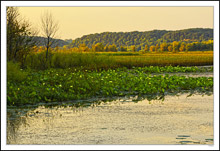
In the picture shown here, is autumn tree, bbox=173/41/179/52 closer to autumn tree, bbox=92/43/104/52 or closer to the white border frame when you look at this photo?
autumn tree, bbox=92/43/104/52

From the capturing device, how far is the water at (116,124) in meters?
8.66

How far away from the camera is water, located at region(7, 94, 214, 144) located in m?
8.66

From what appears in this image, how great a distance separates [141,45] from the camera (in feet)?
289

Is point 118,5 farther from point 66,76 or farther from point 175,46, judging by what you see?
point 175,46

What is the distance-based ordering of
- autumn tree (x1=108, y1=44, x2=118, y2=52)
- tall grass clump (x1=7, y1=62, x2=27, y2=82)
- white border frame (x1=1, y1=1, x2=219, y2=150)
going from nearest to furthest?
white border frame (x1=1, y1=1, x2=219, y2=150), tall grass clump (x1=7, y1=62, x2=27, y2=82), autumn tree (x1=108, y1=44, x2=118, y2=52)

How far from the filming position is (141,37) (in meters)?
84.3

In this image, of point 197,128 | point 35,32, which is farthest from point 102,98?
point 35,32

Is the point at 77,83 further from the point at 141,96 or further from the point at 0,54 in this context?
the point at 0,54

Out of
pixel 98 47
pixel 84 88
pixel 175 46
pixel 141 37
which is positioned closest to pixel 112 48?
pixel 141 37

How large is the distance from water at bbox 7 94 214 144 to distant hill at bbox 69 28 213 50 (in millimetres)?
42250

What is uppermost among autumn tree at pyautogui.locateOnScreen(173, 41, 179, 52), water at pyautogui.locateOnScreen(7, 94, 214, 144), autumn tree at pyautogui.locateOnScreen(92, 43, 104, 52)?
autumn tree at pyautogui.locateOnScreen(173, 41, 179, 52)

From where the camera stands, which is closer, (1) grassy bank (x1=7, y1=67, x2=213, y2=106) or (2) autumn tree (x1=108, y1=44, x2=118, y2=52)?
(1) grassy bank (x1=7, y1=67, x2=213, y2=106)

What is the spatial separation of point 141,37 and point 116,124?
7515cm

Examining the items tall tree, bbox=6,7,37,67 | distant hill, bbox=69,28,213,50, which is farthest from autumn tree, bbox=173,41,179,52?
tall tree, bbox=6,7,37,67
